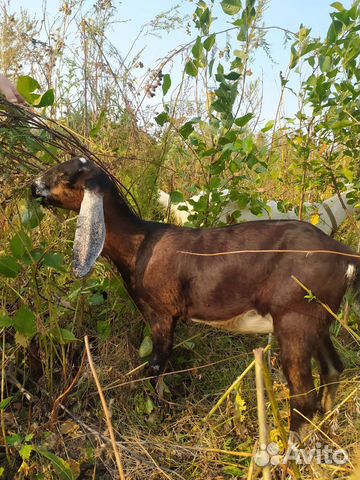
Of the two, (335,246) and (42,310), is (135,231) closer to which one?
(42,310)

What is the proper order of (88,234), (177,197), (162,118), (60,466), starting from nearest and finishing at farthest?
Result: (60,466) < (88,234) < (162,118) < (177,197)

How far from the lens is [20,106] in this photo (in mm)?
2645

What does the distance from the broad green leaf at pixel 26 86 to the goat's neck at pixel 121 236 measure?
26.6 inches

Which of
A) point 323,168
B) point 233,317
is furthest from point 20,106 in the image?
point 323,168

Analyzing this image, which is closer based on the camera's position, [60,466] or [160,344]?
[60,466]

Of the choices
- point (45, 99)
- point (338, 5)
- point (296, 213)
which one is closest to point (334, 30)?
point (338, 5)

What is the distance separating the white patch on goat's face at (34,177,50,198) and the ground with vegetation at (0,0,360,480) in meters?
0.07

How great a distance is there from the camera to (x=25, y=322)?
89.0 inches

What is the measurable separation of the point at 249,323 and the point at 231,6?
1717 millimetres

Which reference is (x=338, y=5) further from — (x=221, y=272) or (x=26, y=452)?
(x=26, y=452)

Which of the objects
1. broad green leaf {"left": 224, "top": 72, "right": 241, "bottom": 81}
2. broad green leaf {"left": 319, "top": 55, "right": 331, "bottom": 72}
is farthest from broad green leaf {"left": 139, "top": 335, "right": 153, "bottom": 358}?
broad green leaf {"left": 319, "top": 55, "right": 331, "bottom": 72}

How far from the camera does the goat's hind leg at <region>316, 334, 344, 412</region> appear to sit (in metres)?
2.70

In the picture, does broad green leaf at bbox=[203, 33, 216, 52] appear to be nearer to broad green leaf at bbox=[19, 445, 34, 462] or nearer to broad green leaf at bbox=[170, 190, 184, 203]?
broad green leaf at bbox=[170, 190, 184, 203]

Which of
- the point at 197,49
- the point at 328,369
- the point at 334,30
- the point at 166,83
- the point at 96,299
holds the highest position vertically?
the point at 334,30
